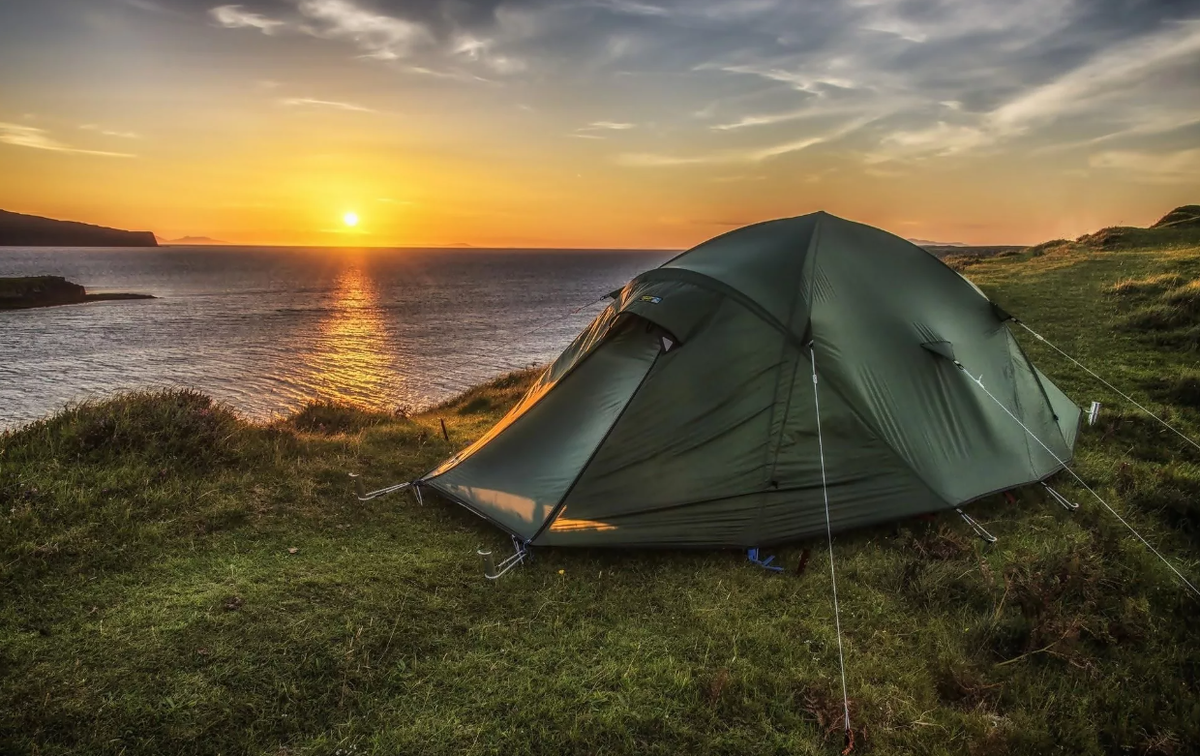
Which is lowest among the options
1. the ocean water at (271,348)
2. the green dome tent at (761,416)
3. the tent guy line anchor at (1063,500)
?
the ocean water at (271,348)

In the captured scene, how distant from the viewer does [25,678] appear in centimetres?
436

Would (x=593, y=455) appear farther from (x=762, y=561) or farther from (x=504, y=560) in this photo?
(x=762, y=561)

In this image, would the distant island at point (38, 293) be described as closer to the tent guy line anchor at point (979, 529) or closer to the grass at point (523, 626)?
the grass at point (523, 626)

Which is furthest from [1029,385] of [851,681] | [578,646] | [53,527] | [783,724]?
[53,527]

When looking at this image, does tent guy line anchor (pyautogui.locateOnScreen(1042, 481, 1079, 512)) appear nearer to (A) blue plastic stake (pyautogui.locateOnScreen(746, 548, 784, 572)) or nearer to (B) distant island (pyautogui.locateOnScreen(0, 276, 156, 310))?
(A) blue plastic stake (pyautogui.locateOnScreen(746, 548, 784, 572))

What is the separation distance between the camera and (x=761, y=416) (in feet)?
22.1

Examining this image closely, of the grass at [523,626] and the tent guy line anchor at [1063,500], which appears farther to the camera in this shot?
the tent guy line anchor at [1063,500]

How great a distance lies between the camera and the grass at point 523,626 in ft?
13.6

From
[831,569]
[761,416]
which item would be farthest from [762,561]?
[761,416]

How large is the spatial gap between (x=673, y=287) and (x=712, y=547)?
328 centimetres

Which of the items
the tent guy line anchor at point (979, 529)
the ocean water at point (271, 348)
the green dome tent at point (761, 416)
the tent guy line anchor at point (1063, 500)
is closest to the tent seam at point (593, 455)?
the green dome tent at point (761, 416)

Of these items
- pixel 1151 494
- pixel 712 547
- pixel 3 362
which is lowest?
pixel 3 362

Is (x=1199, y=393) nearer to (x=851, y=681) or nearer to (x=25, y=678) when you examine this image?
(x=851, y=681)

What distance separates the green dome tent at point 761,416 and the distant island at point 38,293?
259 feet
